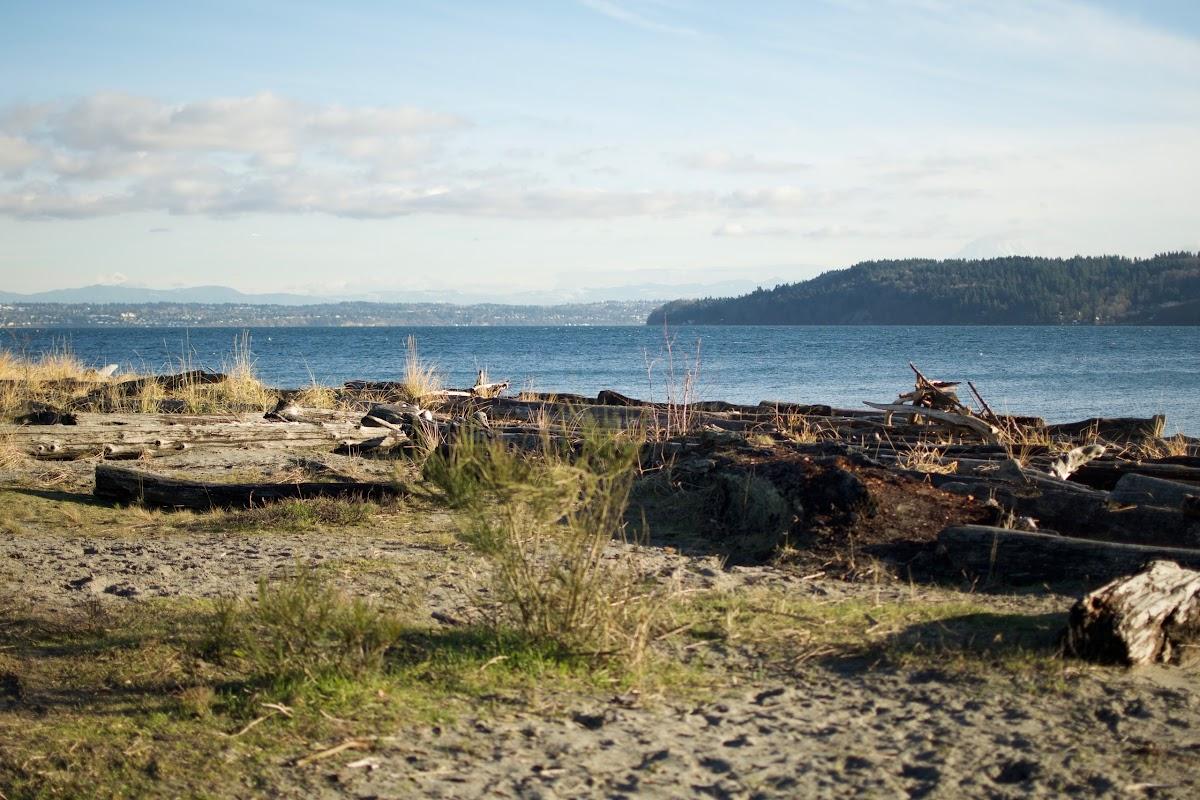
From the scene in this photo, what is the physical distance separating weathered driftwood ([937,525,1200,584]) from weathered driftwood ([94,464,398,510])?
4.50 metres

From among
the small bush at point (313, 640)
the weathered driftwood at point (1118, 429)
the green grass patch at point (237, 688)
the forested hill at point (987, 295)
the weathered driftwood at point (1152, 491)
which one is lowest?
the green grass patch at point (237, 688)

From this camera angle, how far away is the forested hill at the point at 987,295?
4616 inches

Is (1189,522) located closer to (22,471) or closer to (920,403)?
(920,403)

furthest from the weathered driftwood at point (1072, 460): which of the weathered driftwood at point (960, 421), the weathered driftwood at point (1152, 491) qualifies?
the weathered driftwood at point (960, 421)

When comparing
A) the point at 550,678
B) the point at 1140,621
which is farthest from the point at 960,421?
the point at 550,678

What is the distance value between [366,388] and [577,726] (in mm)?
14477

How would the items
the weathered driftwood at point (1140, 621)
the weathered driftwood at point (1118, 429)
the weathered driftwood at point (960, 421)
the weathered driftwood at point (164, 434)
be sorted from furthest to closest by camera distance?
the weathered driftwood at point (1118, 429) → the weathered driftwood at point (164, 434) → the weathered driftwood at point (960, 421) → the weathered driftwood at point (1140, 621)

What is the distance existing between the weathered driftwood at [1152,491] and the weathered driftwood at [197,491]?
5.46 meters

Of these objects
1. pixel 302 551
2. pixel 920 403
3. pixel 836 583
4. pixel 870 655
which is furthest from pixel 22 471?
pixel 920 403

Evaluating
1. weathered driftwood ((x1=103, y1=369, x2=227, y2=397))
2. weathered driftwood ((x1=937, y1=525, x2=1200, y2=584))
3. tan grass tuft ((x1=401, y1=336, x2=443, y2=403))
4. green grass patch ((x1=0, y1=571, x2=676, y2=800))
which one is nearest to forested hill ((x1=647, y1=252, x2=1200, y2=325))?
tan grass tuft ((x1=401, y1=336, x2=443, y2=403))

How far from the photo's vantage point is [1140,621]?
4.68 meters

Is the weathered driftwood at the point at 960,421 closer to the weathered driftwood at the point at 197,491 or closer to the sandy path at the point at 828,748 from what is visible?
the weathered driftwood at the point at 197,491

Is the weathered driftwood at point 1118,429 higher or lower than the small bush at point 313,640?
higher

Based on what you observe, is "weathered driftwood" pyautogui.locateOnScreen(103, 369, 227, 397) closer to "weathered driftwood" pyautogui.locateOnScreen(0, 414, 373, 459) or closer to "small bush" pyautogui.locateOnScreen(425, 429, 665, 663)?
"weathered driftwood" pyautogui.locateOnScreen(0, 414, 373, 459)
